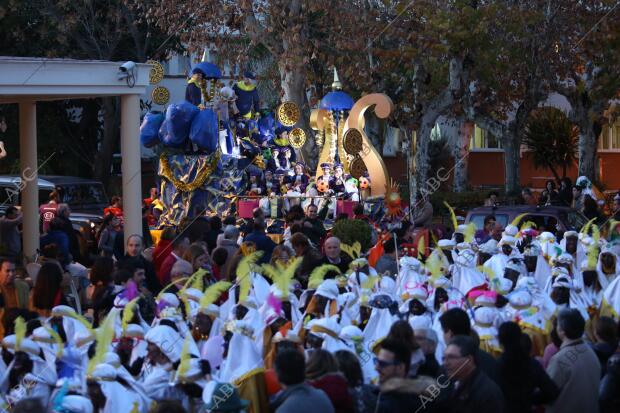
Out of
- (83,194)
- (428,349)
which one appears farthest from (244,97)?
(428,349)

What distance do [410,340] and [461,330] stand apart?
40 cm

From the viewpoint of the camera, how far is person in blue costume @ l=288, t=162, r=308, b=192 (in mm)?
23266

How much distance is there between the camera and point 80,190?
23875 mm

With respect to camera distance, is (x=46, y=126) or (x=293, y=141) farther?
(x=46, y=126)

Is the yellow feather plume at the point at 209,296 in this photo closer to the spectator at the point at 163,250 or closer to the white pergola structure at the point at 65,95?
the spectator at the point at 163,250

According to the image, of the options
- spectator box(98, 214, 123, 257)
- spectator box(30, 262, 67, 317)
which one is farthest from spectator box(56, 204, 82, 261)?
spectator box(30, 262, 67, 317)

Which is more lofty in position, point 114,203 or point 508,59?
point 508,59

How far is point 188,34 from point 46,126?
973 centimetres

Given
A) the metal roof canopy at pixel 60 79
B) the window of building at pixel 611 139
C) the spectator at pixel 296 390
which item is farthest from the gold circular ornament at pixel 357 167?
the window of building at pixel 611 139

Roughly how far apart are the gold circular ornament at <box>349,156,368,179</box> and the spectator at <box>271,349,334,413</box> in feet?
53.8

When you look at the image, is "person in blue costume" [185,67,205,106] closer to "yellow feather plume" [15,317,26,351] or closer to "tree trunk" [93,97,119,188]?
"tree trunk" [93,97,119,188]

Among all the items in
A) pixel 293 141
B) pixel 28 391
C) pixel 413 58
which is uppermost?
pixel 413 58

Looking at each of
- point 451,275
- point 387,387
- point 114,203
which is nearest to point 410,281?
point 451,275

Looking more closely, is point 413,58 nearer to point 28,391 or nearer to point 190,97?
point 190,97
